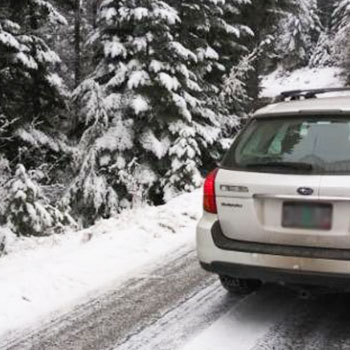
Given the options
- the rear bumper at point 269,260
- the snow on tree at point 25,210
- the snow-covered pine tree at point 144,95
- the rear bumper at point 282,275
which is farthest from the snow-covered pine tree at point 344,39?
the rear bumper at point 282,275

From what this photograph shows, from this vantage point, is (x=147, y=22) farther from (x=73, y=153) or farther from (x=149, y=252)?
(x=149, y=252)

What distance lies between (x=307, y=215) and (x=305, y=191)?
0.18 metres

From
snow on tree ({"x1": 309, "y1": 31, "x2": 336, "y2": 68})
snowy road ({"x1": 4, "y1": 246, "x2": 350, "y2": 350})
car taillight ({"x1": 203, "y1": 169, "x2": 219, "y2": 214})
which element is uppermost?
car taillight ({"x1": 203, "y1": 169, "x2": 219, "y2": 214})

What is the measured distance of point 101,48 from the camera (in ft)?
49.2

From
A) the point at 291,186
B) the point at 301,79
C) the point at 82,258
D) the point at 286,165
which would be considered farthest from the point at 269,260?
the point at 301,79

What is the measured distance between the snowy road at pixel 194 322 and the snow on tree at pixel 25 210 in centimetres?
420

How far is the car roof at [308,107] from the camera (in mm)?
5327

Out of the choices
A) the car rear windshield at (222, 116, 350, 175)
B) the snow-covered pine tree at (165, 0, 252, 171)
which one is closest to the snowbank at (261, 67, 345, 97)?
the snow-covered pine tree at (165, 0, 252, 171)

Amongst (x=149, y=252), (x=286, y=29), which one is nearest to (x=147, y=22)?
(x=149, y=252)

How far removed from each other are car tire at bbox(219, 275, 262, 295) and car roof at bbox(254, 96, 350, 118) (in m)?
1.46

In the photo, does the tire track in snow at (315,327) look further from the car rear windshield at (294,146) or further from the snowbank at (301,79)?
the snowbank at (301,79)

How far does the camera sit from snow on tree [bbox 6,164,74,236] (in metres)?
10.3

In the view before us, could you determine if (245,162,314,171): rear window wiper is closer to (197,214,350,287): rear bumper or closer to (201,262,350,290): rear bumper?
(197,214,350,287): rear bumper

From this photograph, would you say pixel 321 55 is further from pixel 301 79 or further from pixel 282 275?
pixel 282 275
